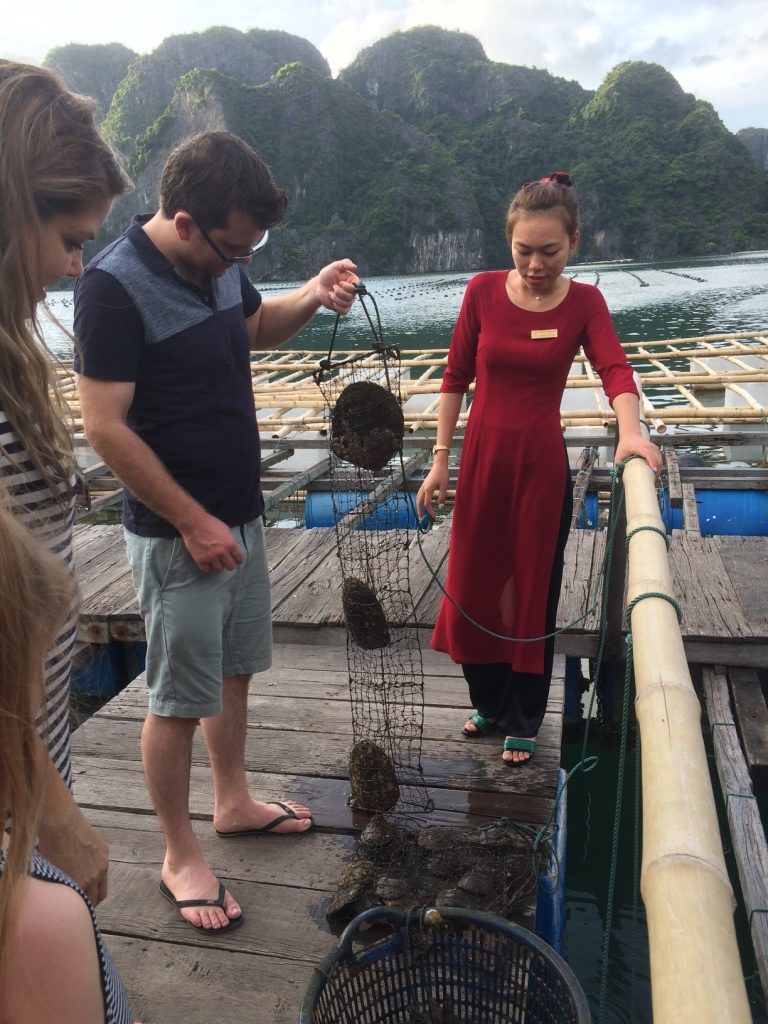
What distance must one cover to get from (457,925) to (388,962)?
8.1 inches

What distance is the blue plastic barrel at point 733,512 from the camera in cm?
742

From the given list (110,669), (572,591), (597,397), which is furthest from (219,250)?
(597,397)

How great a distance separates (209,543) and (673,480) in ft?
21.3

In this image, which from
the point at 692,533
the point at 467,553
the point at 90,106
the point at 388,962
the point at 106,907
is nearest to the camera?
the point at 90,106

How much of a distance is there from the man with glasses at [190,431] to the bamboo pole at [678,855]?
1.27m

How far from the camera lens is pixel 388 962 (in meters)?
1.94

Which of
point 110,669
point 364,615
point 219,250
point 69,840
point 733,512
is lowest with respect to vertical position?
point 110,669

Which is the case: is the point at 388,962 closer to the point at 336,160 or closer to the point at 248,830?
the point at 248,830

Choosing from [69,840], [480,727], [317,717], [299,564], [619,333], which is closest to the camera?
[69,840]

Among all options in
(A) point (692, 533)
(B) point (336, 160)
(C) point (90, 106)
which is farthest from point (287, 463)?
(B) point (336, 160)

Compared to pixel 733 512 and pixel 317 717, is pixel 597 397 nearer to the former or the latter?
pixel 733 512

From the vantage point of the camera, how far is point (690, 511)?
6.70m

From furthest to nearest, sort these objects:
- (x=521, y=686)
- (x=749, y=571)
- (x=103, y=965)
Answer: (x=749, y=571) < (x=521, y=686) < (x=103, y=965)

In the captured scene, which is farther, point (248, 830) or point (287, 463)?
point (287, 463)
